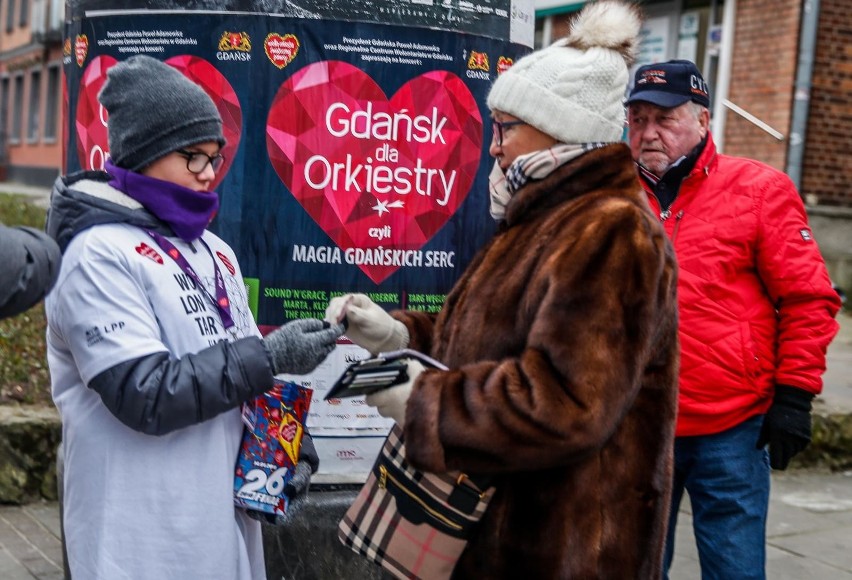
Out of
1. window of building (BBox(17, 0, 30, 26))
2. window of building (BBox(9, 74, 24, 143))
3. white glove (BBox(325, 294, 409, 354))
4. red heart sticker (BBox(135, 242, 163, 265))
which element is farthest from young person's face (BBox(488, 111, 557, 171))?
window of building (BBox(17, 0, 30, 26))

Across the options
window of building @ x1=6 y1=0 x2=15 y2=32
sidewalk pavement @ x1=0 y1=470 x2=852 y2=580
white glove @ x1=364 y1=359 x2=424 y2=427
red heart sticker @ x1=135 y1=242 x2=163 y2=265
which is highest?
window of building @ x1=6 y1=0 x2=15 y2=32

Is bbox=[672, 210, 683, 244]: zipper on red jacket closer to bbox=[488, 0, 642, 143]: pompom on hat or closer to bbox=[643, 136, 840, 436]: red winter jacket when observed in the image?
bbox=[643, 136, 840, 436]: red winter jacket

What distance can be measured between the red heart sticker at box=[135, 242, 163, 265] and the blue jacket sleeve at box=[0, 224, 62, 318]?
45 cm

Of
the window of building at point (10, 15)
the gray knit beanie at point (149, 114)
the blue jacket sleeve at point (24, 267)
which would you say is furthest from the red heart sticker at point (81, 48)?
the window of building at point (10, 15)

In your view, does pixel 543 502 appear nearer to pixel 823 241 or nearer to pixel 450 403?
pixel 450 403

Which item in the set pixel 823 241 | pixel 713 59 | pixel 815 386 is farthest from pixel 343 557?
pixel 713 59

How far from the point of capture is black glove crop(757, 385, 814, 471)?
351cm

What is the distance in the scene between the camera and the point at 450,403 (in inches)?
92.9

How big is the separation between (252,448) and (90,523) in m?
0.40

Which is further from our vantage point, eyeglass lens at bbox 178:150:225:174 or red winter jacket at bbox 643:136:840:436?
red winter jacket at bbox 643:136:840:436

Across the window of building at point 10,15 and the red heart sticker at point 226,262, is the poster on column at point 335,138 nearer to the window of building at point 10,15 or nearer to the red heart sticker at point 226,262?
the red heart sticker at point 226,262

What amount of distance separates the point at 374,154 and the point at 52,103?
35.4 m

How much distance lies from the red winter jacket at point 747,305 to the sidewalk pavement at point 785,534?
65.1 inches

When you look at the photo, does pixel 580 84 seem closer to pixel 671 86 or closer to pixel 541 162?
pixel 541 162
